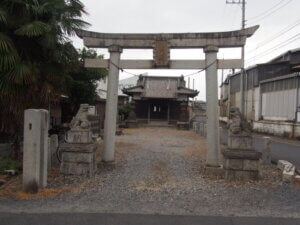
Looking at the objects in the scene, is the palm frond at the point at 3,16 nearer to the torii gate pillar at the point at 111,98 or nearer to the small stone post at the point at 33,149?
the small stone post at the point at 33,149

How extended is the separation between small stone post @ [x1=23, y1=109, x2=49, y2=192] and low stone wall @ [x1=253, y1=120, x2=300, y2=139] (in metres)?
17.7

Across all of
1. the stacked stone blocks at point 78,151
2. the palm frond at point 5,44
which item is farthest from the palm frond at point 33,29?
the stacked stone blocks at point 78,151

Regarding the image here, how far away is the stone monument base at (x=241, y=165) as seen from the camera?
22.2 ft

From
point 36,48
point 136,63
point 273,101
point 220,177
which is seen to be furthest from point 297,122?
point 36,48

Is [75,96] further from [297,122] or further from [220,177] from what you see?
[297,122]

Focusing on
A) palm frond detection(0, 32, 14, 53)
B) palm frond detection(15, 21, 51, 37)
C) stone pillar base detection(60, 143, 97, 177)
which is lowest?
stone pillar base detection(60, 143, 97, 177)

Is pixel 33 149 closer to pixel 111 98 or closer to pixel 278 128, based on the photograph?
pixel 111 98

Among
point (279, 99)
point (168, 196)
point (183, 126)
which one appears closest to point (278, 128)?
point (279, 99)

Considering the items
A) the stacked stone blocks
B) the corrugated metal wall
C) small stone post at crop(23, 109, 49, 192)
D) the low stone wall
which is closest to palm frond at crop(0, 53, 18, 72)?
small stone post at crop(23, 109, 49, 192)

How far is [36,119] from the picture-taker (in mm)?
5770

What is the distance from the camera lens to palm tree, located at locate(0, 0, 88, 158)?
643 centimetres

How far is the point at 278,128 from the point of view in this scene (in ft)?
66.1

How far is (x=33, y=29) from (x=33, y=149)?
3.11m

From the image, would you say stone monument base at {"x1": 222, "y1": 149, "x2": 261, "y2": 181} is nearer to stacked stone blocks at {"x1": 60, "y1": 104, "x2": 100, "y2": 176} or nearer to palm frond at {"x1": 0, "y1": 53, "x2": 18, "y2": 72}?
stacked stone blocks at {"x1": 60, "y1": 104, "x2": 100, "y2": 176}
